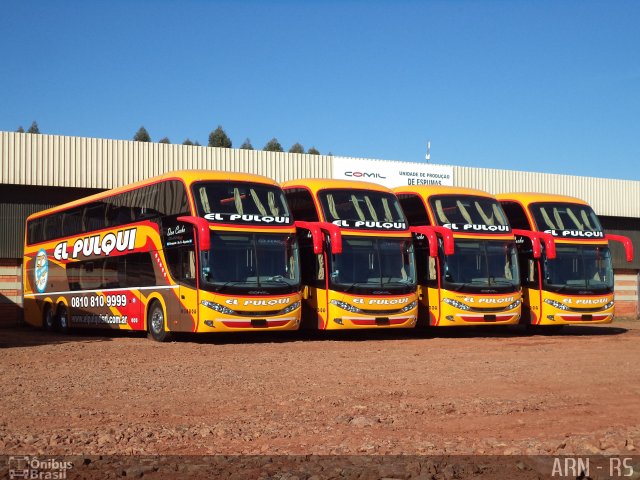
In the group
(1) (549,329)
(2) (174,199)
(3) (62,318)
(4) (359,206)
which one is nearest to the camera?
(2) (174,199)

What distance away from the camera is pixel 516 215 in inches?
987

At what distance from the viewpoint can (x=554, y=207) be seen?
2431 centimetres

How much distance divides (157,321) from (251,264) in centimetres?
296

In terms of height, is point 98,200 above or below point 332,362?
above

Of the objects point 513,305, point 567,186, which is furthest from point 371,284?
point 567,186

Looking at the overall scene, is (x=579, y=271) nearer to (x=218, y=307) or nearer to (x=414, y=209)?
(x=414, y=209)

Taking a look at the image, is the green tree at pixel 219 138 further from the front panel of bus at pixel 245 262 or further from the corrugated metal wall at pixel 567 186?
the front panel of bus at pixel 245 262

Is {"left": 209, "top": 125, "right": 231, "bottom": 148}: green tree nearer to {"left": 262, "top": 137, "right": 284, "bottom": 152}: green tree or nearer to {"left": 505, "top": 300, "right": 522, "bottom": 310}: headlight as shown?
{"left": 262, "top": 137, "right": 284, "bottom": 152}: green tree

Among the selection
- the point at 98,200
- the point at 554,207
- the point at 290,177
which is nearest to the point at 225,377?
the point at 98,200

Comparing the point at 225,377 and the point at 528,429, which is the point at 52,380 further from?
the point at 528,429

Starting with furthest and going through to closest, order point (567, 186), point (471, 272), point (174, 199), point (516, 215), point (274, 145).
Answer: point (274, 145), point (567, 186), point (516, 215), point (471, 272), point (174, 199)

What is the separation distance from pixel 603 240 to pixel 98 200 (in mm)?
13335

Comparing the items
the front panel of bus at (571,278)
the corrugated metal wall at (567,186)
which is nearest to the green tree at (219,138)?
the corrugated metal wall at (567,186)

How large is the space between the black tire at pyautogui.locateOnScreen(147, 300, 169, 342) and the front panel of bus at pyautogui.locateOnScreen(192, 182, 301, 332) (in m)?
1.78
